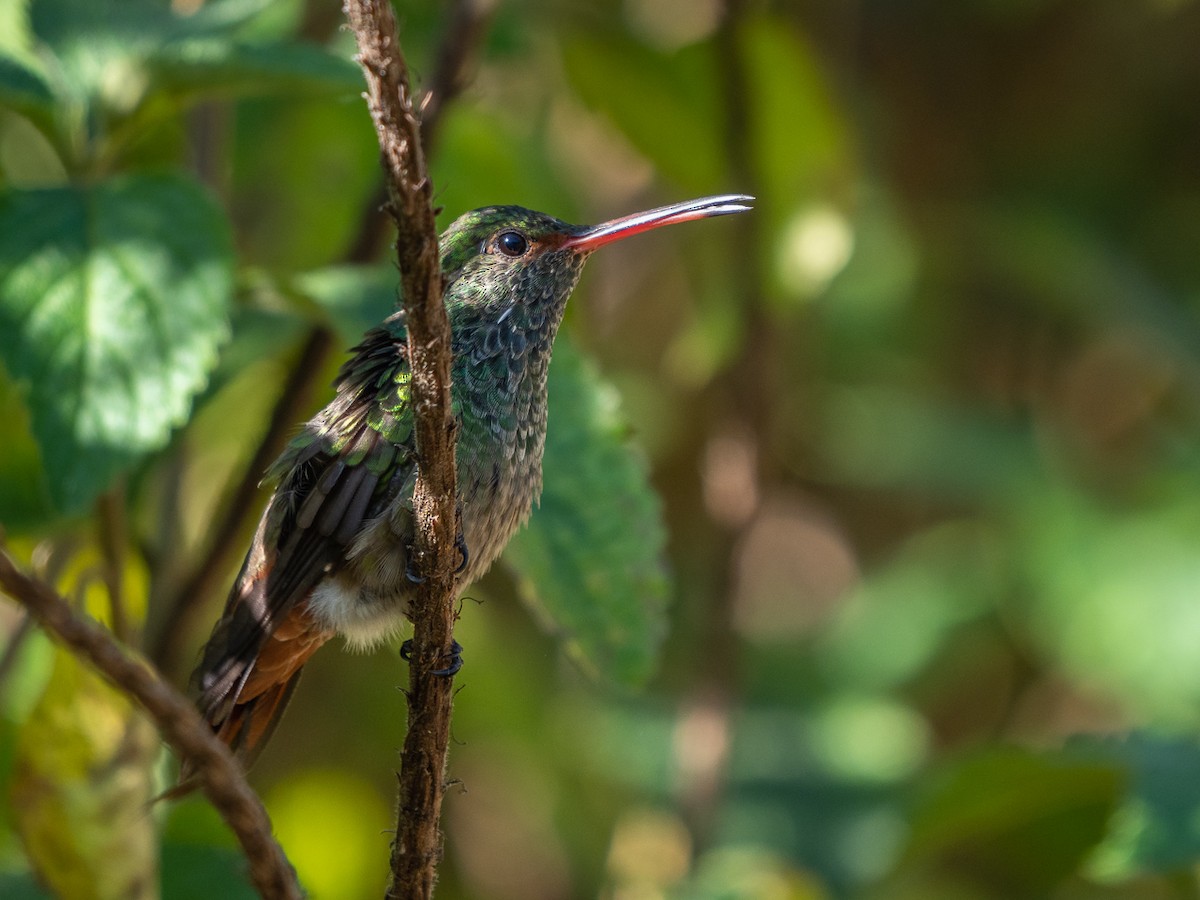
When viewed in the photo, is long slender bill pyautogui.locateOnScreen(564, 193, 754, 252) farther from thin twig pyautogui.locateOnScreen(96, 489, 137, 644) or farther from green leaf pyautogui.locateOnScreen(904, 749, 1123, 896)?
green leaf pyautogui.locateOnScreen(904, 749, 1123, 896)

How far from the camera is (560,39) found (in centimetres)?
342

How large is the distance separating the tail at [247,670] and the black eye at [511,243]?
2.35ft

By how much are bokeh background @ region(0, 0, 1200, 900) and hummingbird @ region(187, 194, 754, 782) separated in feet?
0.51

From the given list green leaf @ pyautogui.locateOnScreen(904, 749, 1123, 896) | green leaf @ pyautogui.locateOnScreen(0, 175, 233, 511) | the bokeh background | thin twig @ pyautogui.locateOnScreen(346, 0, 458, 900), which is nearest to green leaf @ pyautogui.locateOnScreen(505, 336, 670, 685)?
the bokeh background

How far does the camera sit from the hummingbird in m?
2.01

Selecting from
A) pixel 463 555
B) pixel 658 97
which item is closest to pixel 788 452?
pixel 658 97

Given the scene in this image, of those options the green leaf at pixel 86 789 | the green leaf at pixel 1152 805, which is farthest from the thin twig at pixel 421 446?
the green leaf at pixel 1152 805

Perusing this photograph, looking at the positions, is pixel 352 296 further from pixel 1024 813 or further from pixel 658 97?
pixel 1024 813

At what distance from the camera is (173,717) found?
121 centimetres

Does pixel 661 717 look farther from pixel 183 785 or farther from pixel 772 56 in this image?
pixel 183 785

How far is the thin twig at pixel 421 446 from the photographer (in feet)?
4.02

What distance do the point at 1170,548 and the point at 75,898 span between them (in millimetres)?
3316

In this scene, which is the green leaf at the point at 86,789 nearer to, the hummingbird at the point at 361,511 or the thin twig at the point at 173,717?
the hummingbird at the point at 361,511

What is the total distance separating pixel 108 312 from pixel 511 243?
2.23 ft
